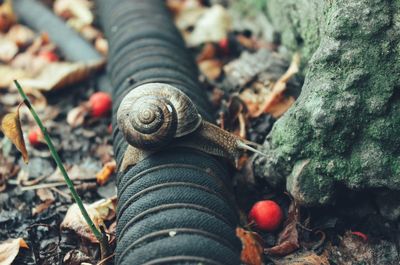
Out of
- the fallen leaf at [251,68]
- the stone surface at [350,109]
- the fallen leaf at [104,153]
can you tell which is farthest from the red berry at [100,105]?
the stone surface at [350,109]

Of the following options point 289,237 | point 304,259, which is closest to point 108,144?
point 289,237

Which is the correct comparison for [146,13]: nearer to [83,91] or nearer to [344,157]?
[83,91]

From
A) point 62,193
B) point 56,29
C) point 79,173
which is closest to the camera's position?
point 62,193

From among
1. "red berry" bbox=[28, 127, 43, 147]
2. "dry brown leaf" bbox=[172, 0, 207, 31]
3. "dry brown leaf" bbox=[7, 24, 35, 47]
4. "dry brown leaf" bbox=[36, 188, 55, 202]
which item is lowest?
"dry brown leaf" bbox=[36, 188, 55, 202]

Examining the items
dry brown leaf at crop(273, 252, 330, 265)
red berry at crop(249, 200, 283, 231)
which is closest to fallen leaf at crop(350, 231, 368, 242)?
dry brown leaf at crop(273, 252, 330, 265)

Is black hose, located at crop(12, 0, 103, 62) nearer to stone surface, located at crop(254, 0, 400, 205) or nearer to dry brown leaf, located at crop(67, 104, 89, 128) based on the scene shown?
dry brown leaf, located at crop(67, 104, 89, 128)

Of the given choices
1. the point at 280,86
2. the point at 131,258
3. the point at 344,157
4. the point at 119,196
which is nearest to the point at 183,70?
the point at 280,86

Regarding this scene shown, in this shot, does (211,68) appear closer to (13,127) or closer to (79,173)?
(79,173)
